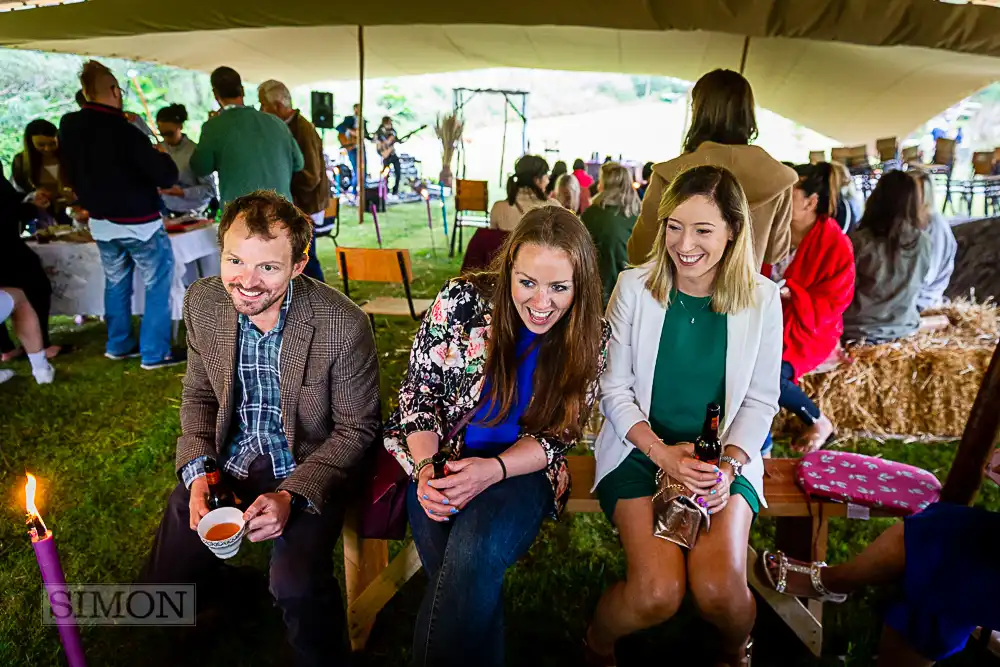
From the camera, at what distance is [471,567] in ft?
4.90

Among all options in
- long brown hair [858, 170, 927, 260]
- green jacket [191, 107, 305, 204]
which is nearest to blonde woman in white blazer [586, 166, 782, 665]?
long brown hair [858, 170, 927, 260]

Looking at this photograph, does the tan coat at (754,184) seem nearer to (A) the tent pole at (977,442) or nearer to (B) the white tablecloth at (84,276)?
(A) the tent pole at (977,442)

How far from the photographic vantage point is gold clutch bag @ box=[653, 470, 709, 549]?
1.65m

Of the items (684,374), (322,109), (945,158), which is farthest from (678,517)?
(945,158)

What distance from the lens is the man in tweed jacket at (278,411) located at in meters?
1.60

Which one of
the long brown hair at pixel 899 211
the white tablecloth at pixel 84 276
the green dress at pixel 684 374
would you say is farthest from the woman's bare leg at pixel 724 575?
the white tablecloth at pixel 84 276

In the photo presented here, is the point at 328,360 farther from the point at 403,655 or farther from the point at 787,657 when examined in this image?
the point at 787,657

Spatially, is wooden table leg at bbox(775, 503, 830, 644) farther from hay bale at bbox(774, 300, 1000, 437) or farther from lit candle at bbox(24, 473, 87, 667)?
lit candle at bbox(24, 473, 87, 667)

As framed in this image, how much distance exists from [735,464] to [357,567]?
1.19 meters

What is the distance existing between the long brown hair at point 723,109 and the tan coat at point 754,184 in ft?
0.27

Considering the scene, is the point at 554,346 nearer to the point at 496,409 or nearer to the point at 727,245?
the point at 496,409

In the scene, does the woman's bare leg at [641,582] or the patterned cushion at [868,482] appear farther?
the patterned cushion at [868,482]

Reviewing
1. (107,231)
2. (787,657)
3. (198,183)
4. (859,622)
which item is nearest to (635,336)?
(787,657)

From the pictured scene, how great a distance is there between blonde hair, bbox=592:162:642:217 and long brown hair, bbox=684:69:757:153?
4.85ft
